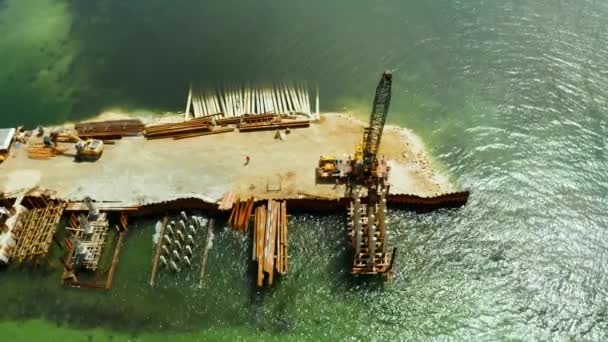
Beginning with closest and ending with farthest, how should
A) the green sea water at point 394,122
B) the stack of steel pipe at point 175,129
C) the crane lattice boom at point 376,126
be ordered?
the green sea water at point 394,122 < the crane lattice boom at point 376,126 < the stack of steel pipe at point 175,129

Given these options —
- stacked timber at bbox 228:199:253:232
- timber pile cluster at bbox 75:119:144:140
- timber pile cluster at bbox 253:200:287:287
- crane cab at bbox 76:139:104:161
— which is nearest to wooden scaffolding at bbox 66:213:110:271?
crane cab at bbox 76:139:104:161

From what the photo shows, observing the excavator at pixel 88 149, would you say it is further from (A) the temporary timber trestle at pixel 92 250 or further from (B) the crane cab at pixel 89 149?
(A) the temporary timber trestle at pixel 92 250

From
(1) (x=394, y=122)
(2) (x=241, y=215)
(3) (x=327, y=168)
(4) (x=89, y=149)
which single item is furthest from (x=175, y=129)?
(1) (x=394, y=122)

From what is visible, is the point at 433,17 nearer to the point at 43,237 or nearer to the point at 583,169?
the point at 583,169

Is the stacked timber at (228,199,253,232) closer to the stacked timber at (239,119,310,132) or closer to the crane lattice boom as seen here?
the stacked timber at (239,119,310,132)

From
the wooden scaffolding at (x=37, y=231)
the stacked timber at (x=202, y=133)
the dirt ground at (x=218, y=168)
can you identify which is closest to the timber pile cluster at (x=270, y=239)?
the dirt ground at (x=218, y=168)

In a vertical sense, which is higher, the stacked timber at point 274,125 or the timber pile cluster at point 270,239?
the stacked timber at point 274,125
